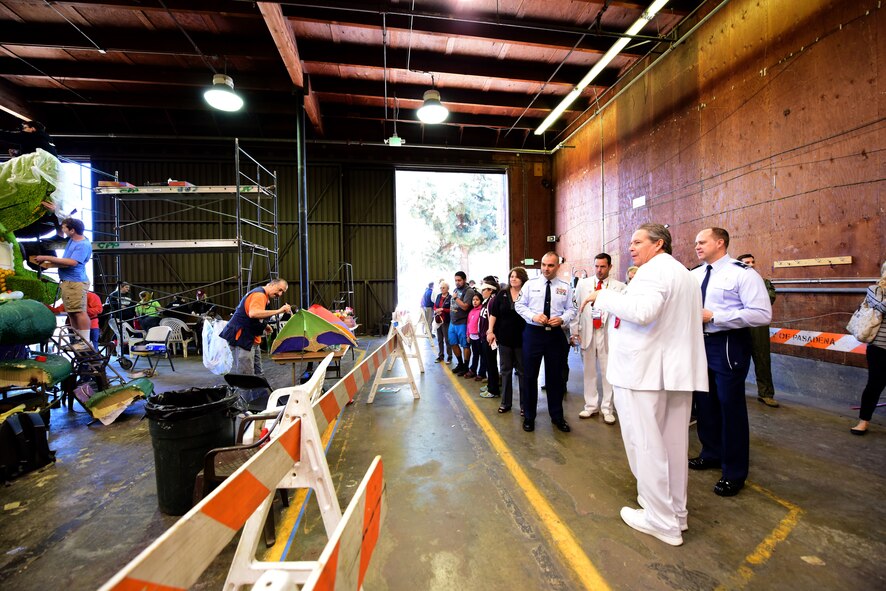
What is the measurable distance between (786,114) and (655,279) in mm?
5819

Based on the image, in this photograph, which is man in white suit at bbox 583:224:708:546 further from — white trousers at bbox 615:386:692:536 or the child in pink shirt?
the child in pink shirt

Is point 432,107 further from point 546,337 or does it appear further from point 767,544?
point 767,544

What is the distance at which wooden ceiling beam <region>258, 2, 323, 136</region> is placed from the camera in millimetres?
6509

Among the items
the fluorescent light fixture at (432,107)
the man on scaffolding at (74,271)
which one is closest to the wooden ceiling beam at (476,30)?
the fluorescent light fixture at (432,107)

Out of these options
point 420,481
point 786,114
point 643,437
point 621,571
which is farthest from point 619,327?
point 786,114

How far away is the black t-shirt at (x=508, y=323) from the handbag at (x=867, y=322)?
351 centimetres

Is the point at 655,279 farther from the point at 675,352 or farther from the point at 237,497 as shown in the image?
the point at 237,497

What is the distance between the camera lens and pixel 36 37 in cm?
795

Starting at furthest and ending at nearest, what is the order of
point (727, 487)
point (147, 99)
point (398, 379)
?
point (147, 99) < point (398, 379) < point (727, 487)

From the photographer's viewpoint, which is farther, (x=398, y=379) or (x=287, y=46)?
(x=287, y=46)

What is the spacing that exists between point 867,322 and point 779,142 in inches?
134

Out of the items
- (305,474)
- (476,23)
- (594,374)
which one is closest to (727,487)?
(594,374)

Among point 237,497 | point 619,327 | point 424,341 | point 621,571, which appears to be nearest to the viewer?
point 237,497

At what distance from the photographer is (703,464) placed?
10.8 ft
